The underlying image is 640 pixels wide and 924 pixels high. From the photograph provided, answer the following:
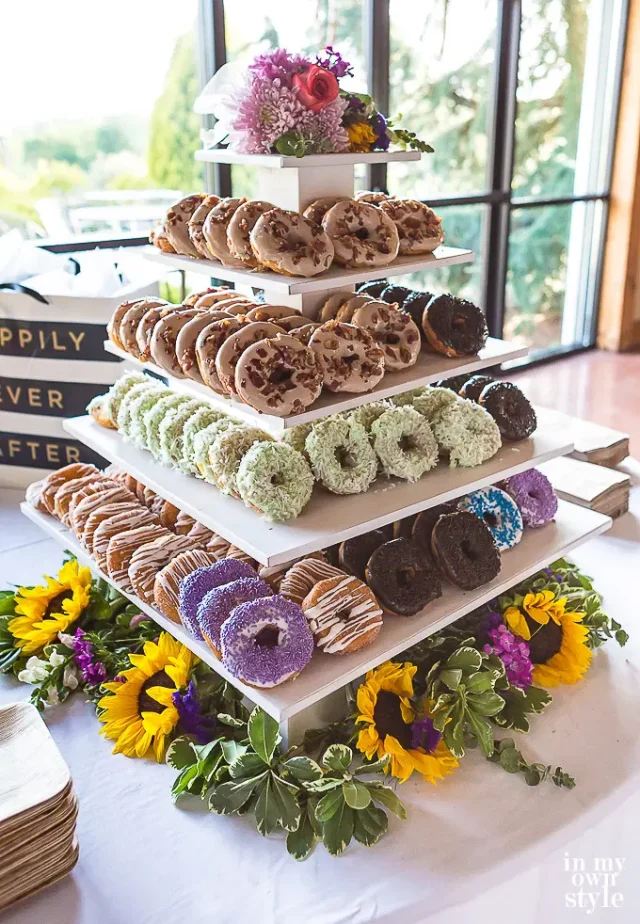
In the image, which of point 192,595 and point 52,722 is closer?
point 192,595

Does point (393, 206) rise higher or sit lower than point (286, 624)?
higher

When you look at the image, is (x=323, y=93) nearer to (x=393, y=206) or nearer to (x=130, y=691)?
(x=393, y=206)

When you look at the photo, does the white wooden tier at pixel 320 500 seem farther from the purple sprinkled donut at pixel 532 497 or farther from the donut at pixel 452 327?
the donut at pixel 452 327

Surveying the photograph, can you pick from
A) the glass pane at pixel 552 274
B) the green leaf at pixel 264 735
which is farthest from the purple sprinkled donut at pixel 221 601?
the glass pane at pixel 552 274

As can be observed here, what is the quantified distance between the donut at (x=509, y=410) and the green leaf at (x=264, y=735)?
0.80m

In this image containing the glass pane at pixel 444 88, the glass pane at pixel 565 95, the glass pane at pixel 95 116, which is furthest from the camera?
the glass pane at pixel 565 95

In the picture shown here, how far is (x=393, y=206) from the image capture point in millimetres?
1681

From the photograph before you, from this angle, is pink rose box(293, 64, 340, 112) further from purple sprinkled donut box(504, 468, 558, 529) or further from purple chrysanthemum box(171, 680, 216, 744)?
purple chrysanthemum box(171, 680, 216, 744)

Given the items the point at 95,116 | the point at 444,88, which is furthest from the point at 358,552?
the point at 444,88

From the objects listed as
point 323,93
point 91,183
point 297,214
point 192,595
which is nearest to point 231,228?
point 297,214

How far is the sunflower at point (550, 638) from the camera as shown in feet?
5.81

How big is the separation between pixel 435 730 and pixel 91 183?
2.15m

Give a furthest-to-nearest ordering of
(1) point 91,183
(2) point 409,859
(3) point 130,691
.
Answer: (1) point 91,183 → (3) point 130,691 → (2) point 409,859

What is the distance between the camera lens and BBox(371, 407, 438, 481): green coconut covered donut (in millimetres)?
1635
